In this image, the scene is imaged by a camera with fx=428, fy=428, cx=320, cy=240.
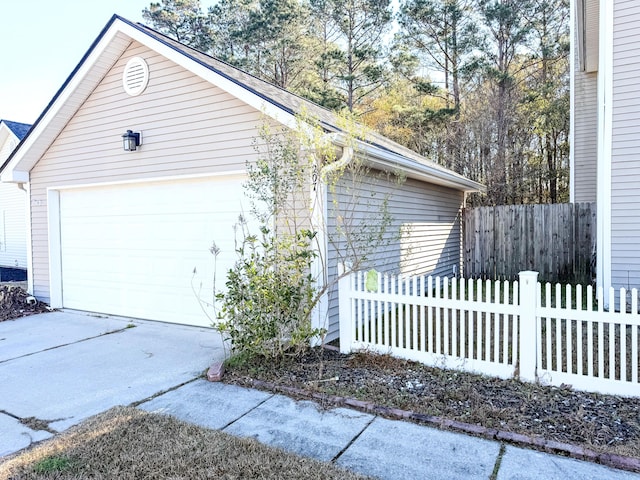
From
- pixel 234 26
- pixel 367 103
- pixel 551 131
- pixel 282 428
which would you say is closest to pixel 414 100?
pixel 367 103

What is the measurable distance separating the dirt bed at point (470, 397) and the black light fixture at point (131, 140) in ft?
13.5

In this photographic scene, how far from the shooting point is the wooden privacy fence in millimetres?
9539

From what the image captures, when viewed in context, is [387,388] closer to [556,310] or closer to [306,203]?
[556,310]

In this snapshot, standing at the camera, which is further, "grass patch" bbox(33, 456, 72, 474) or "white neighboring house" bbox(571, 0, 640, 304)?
"white neighboring house" bbox(571, 0, 640, 304)

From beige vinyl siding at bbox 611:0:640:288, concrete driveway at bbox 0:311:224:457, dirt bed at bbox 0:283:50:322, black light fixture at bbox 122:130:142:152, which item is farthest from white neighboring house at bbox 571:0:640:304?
dirt bed at bbox 0:283:50:322

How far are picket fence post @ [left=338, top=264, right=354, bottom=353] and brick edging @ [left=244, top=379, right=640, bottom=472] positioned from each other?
3.65 ft

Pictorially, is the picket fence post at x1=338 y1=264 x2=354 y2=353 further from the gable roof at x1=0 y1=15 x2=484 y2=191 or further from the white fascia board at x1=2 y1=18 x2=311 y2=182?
the white fascia board at x1=2 y1=18 x2=311 y2=182

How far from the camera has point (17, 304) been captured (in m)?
8.02

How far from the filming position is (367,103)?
1942 centimetres

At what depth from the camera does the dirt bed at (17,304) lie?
7758mm

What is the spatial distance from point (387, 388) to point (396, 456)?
42.3 inches

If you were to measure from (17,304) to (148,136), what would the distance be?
168 inches

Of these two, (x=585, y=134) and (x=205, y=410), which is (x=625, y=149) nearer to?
(x=585, y=134)

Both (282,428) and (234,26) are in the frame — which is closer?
(282,428)
